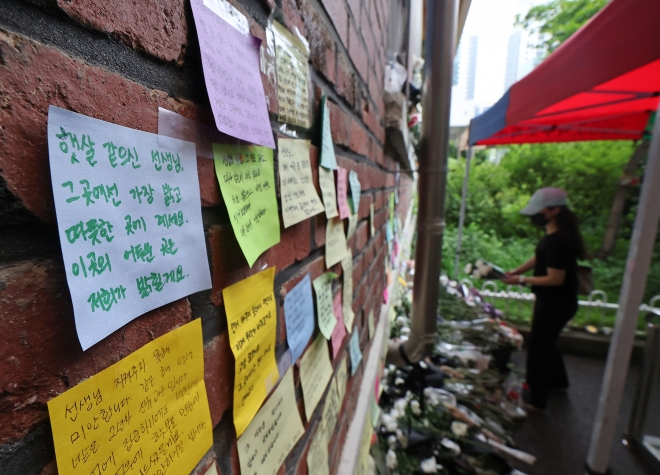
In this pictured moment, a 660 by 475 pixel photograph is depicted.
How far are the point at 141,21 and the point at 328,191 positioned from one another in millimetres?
479

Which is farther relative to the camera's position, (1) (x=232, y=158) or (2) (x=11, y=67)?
(1) (x=232, y=158)

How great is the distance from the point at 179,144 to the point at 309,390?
548 millimetres

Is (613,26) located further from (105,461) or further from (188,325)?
(105,461)

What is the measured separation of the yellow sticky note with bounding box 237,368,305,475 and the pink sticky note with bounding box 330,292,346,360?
0.23 meters

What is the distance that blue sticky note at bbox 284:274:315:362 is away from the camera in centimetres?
55

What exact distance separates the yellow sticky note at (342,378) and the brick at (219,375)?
57 centimetres

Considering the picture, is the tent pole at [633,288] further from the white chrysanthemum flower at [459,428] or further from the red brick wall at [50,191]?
the red brick wall at [50,191]

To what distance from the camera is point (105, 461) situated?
9.2 inches

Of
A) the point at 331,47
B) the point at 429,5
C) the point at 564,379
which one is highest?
the point at 429,5

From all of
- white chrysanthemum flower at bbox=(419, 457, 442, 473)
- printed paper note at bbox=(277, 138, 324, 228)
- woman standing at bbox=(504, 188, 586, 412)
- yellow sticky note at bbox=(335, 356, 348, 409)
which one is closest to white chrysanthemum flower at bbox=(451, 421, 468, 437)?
white chrysanthemum flower at bbox=(419, 457, 442, 473)

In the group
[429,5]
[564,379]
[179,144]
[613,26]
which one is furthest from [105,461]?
[564,379]

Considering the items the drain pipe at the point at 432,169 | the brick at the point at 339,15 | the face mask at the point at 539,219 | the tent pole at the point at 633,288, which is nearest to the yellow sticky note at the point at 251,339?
the brick at the point at 339,15

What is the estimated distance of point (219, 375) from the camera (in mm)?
378

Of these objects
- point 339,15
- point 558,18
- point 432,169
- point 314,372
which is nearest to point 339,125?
point 339,15
